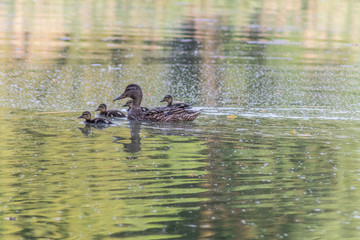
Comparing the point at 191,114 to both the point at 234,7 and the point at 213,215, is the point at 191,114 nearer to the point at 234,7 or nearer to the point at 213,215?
the point at 213,215

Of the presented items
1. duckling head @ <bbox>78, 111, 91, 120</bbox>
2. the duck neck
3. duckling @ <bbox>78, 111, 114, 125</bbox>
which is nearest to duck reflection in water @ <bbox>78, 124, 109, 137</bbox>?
duckling @ <bbox>78, 111, 114, 125</bbox>

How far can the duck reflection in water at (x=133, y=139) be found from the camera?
1007 centimetres

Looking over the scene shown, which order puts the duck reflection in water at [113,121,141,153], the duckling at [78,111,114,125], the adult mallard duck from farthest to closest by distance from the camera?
1. the adult mallard duck
2. the duckling at [78,111,114,125]
3. the duck reflection in water at [113,121,141,153]

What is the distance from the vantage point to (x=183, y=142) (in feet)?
34.9

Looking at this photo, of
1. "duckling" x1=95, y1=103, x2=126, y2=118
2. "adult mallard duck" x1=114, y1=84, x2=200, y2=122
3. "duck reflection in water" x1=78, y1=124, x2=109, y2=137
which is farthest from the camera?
"duckling" x1=95, y1=103, x2=126, y2=118

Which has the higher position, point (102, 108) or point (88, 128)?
point (102, 108)

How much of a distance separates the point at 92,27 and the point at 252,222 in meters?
22.4

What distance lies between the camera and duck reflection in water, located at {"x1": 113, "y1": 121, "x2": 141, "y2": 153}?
10.1m

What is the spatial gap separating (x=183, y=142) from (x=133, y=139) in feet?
2.60

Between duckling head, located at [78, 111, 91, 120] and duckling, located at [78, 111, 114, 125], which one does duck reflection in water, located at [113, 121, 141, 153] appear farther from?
duckling head, located at [78, 111, 91, 120]

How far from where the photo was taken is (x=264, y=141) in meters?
10.7

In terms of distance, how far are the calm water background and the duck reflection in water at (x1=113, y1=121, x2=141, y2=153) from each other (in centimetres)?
3

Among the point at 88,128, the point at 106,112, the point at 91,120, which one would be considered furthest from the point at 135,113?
the point at 88,128

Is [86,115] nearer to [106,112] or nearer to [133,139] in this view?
[106,112]
